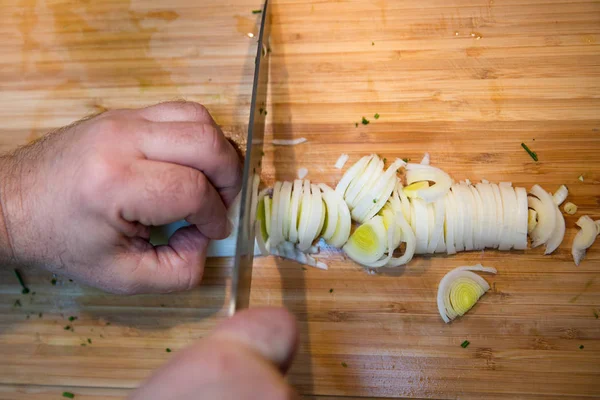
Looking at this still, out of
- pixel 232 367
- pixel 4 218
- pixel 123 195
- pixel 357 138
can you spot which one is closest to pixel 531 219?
pixel 357 138

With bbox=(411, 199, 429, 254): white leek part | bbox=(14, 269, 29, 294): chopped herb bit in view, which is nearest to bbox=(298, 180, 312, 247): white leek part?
bbox=(411, 199, 429, 254): white leek part

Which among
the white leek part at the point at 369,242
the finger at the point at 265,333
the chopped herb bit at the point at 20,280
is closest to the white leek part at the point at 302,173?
the white leek part at the point at 369,242

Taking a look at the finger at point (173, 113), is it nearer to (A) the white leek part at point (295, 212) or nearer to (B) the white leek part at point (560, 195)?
(A) the white leek part at point (295, 212)

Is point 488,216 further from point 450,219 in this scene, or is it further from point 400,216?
point 400,216

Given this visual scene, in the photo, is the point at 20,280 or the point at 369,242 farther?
the point at 20,280

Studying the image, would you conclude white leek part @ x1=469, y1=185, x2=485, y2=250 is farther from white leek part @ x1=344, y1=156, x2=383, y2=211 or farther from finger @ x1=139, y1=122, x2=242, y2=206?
finger @ x1=139, y1=122, x2=242, y2=206
